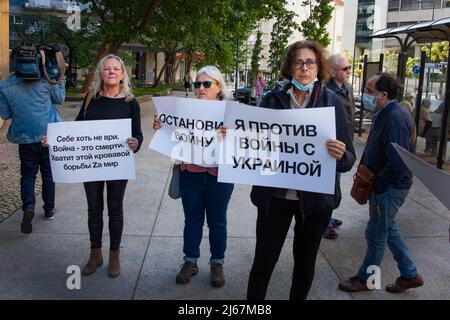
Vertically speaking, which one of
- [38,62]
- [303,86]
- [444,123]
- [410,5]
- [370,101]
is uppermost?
[410,5]

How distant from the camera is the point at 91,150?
13.7 feet

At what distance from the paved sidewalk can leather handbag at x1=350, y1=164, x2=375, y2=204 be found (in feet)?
2.63

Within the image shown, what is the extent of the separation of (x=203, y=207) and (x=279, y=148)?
112cm

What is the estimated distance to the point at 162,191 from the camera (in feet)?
24.3

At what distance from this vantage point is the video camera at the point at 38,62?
509 centimetres

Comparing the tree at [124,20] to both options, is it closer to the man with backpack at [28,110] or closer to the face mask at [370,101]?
the man with backpack at [28,110]

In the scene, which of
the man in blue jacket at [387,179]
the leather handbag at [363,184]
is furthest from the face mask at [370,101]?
the leather handbag at [363,184]

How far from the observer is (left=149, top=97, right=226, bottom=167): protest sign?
3800 millimetres

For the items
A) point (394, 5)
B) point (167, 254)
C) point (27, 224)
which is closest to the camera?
point (167, 254)

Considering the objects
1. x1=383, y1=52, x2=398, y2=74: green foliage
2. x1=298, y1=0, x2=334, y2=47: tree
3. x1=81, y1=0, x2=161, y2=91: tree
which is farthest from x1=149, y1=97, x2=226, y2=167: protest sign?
x1=298, y1=0, x2=334, y2=47: tree

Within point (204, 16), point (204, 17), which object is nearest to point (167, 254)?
point (204, 16)

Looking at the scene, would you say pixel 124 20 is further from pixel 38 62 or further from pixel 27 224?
pixel 27 224

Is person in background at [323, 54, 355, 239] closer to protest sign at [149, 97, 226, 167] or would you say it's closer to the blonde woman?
protest sign at [149, 97, 226, 167]
